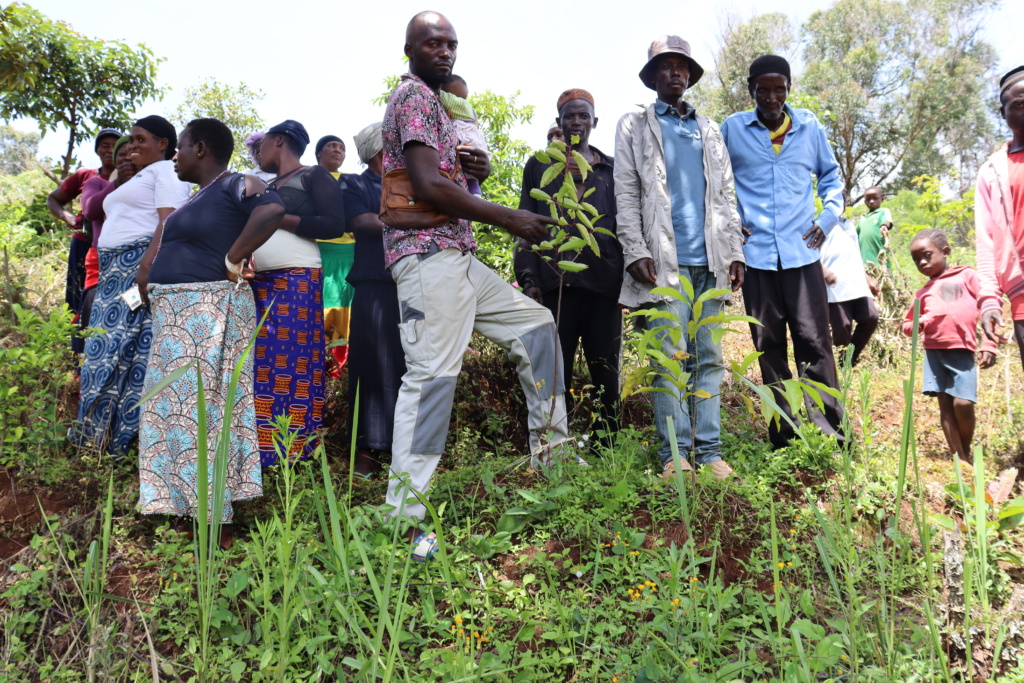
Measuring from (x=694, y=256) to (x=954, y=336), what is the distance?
5.01 ft

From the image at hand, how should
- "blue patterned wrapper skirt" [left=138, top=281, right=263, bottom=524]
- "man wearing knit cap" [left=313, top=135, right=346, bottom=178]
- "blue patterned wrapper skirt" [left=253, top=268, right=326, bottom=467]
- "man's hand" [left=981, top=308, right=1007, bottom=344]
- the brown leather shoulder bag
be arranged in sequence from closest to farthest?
the brown leather shoulder bag < "blue patterned wrapper skirt" [left=138, top=281, right=263, bottom=524] < "man's hand" [left=981, top=308, right=1007, bottom=344] < "blue patterned wrapper skirt" [left=253, top=268, right=326, bottom=467] < "man wearing knit cap" [left=313, top=135, right=346, bottom=178]

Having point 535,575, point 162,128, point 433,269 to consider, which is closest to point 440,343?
point 433,269

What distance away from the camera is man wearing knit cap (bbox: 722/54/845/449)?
11.5ft

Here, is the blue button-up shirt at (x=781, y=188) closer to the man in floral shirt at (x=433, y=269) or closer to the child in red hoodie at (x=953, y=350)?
the child in red hoodie at (x=953, y=350)

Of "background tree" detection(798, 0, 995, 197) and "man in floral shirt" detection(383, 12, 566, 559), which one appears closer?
"man in floral shirt" detection(383, 12, 566, 559)

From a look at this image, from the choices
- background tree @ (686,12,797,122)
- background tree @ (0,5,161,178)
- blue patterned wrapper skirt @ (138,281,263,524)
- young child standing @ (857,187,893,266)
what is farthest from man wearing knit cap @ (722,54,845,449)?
background tree @ (686,12,797,122)

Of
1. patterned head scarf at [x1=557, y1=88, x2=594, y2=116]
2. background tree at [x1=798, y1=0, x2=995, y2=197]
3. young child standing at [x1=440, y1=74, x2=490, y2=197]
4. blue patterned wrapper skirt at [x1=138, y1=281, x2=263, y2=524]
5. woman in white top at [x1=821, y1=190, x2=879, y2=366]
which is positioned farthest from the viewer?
background tree at [x1=798, y1=0, x2=995, y2=197]

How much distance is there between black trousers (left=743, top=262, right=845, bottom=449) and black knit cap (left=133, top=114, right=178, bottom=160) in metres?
3.15

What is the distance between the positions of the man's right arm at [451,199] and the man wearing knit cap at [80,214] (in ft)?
10.1

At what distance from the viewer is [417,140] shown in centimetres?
261

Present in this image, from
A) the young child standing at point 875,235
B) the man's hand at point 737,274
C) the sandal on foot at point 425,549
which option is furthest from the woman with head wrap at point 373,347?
the young child standing at point 875,235

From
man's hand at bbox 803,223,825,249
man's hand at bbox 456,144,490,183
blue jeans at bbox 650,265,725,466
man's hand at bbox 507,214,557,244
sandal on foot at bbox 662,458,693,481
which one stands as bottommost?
sandal on foot at bbox 662,458,693,481

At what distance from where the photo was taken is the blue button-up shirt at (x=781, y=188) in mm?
3494

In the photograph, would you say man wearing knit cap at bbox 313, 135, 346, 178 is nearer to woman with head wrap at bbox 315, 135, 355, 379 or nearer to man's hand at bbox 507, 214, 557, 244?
woman with head wrap at bbox 315, 135, 355, 379
